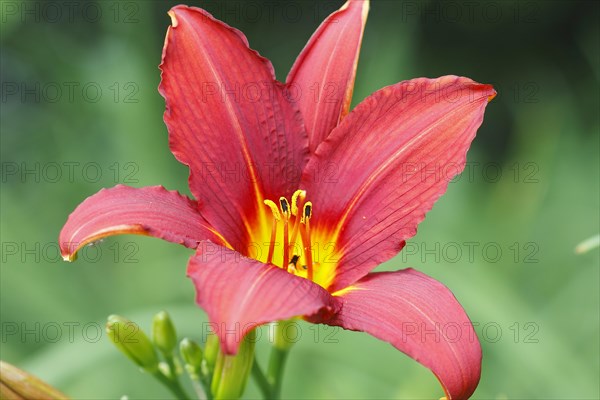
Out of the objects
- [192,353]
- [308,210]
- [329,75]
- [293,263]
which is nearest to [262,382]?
[192,353]

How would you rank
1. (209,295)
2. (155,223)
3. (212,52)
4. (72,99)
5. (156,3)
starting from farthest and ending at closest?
(156,3), (72,99), (212,52), (155,223), (209,295)

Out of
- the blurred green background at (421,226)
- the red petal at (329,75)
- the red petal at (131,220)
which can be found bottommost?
the blurred green background at (421,226)

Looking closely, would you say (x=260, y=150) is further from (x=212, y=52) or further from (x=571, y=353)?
(x=571, y=353)

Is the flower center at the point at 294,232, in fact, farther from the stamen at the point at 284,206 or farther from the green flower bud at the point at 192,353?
the green flower bud at the point at 192,353

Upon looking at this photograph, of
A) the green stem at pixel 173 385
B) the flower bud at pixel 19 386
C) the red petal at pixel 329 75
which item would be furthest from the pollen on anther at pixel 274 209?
the flower bud at pixel 19 386

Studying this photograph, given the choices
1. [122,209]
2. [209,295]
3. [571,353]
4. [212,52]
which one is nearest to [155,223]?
[122,209]

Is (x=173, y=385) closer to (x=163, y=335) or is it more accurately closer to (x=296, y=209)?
(x=163, y=335)

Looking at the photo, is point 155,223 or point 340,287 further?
point 340,287

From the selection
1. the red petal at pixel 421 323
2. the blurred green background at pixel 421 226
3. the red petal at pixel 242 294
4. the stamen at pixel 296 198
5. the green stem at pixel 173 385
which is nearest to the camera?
the red petal at pixel 242 294
